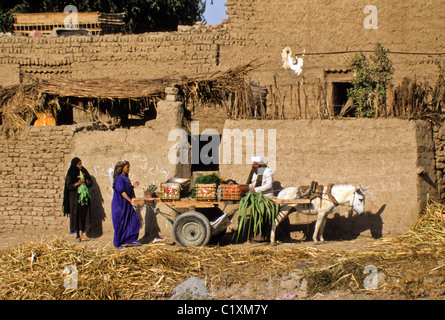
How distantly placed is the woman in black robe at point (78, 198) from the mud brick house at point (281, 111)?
0.36m

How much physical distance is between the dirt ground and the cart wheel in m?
0.38

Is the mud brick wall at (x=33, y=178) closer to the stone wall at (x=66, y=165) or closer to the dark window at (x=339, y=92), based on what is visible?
the stone wall at (x=66, y=165)

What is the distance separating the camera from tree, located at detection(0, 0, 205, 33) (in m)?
21.2

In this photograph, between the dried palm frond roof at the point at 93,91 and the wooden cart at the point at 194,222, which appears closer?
→ the wooden cart at the point at 194,222

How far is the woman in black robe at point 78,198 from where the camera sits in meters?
10.1

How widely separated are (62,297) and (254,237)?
123 inches

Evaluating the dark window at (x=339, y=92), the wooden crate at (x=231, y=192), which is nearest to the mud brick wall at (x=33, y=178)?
the wooden crate at (x=231, y=192)

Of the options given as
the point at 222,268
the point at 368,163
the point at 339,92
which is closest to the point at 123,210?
the point at 222,268

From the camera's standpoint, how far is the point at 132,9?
2112cm

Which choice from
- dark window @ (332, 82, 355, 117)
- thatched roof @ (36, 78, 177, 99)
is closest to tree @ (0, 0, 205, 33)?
dark window @ (332, 82, 355, 117)

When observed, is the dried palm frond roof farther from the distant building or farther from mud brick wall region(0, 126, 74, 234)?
the distant building

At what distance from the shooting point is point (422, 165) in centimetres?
925
